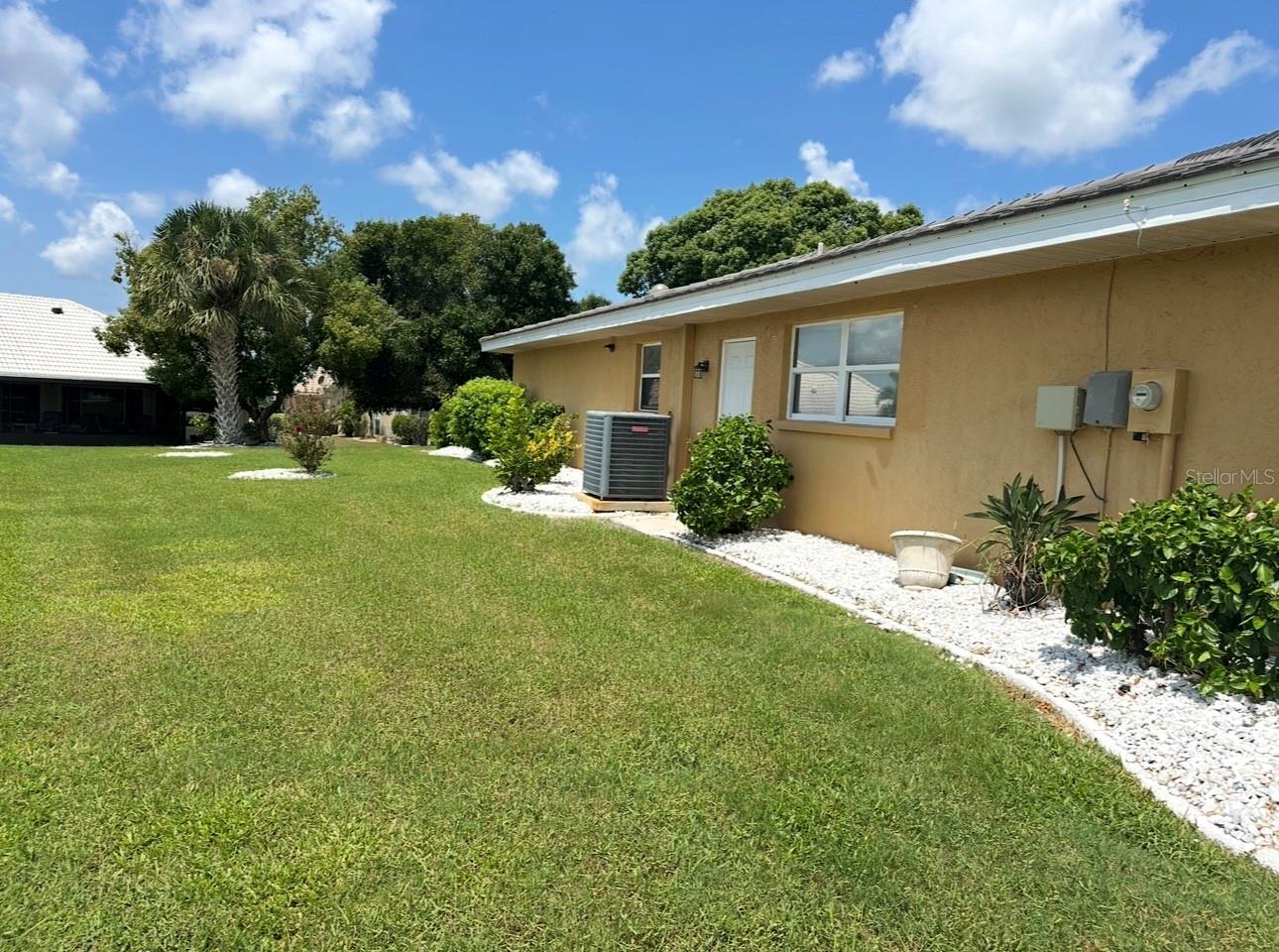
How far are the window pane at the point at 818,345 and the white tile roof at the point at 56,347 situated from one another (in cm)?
2631

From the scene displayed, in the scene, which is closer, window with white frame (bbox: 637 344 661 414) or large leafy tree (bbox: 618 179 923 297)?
window with white frame (bbox: 637 344 661 414)

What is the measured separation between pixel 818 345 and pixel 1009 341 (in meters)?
2.81

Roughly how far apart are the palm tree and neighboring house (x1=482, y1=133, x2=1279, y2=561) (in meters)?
15.5

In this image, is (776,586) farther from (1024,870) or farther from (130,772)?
(130,772)

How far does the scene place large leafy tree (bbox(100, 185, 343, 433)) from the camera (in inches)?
971

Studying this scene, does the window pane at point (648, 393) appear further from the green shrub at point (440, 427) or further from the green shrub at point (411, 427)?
the green shrub at point (411, 427)

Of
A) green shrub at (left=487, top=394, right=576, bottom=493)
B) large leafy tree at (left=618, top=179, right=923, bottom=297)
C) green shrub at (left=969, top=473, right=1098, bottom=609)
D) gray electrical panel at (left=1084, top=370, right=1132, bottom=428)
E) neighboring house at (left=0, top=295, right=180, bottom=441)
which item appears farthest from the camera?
large leafy tree at (left=618, top=179, right=923, bottom=297)

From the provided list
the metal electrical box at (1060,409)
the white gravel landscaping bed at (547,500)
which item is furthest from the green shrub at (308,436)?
the metal electrical box at (1060,409)

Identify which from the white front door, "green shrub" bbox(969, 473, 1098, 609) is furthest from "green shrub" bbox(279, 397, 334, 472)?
"green shrub" bbox(969, 473, 1098, 609)

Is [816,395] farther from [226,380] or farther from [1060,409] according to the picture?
[226,380]

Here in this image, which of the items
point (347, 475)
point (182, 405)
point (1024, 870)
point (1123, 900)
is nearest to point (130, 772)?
point (1024, 870)

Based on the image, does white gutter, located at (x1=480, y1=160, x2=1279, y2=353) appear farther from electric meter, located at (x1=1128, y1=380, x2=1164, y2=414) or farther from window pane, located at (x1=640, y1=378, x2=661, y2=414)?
window pane, located at (x1=640, y1=378, x2=661, y2=414)

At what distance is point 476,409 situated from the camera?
20.3 m

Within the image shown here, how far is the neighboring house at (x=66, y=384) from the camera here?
90.8 feet
